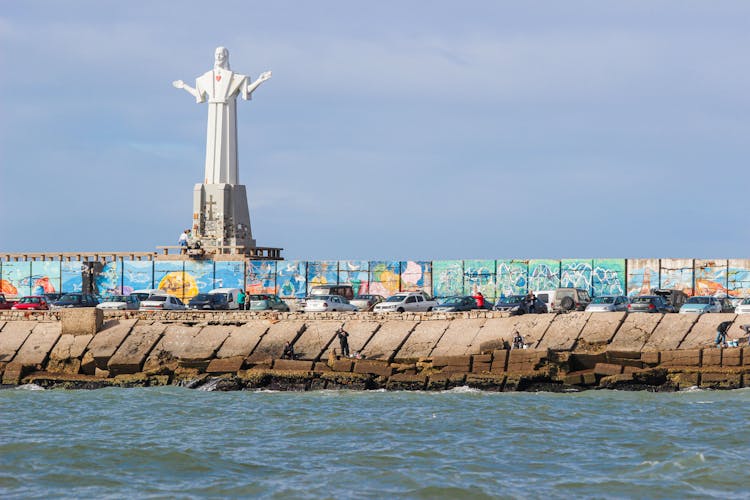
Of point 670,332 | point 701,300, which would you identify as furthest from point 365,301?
point 670,332

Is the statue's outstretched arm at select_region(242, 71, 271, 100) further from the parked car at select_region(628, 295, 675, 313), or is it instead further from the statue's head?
the parked car at select_region(628, 295, 675, 313)

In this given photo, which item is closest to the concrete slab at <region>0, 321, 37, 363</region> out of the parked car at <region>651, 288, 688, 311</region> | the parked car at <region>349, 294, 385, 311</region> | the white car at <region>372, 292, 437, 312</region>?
the white car at <region>372, 292, 437, 312</region>

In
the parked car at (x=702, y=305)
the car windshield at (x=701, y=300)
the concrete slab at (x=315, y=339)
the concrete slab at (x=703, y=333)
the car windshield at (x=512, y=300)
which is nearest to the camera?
the concrete slab at (x=703, y=333)

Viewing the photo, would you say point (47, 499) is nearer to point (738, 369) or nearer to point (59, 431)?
point (59, 431)

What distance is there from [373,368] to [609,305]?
44.9ft

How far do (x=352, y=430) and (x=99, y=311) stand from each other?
690 inches

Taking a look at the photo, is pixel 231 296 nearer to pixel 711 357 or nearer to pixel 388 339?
pixel 388 339

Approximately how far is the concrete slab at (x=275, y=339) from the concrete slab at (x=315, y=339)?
0.96ft

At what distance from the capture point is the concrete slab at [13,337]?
4044 centimetres

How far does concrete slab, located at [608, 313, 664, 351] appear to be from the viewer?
121 ft

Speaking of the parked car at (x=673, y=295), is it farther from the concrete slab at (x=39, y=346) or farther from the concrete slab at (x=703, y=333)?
the concrete slab at (x=39, y=346)

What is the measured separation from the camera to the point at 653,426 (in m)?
27.0

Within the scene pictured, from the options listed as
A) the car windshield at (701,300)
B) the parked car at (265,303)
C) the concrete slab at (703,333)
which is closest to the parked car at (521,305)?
the car windshield at (701,300)

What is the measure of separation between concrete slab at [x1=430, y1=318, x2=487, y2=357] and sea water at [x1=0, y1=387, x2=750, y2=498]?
2.96m
